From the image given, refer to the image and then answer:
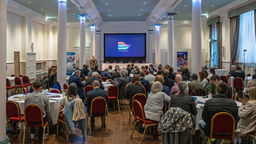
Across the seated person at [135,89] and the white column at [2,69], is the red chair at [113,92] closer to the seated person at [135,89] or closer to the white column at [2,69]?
the seated person at [135,89]

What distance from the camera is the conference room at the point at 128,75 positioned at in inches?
162

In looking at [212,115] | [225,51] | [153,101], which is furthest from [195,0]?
[225,51]

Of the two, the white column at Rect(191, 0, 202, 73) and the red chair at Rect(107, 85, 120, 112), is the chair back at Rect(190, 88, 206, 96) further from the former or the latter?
the white column at Rect(191, 0, 202, 73)

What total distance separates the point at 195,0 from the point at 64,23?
5493mm

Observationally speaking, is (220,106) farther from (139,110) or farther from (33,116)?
(33,116)

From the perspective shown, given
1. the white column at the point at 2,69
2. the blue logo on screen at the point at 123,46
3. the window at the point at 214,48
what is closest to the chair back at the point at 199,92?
the white column at the point at 2,69

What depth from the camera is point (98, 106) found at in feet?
18.1

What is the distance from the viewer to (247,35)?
45.9 feet

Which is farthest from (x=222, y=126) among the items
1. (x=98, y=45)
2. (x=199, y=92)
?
(x=98, y=45)

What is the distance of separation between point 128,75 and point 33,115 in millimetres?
6442

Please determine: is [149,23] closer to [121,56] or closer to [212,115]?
[121,56]

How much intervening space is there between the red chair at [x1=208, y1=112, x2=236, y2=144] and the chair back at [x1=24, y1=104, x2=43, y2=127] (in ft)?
10.3

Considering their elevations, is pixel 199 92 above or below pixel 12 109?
above

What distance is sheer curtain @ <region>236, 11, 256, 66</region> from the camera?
1348 cm
